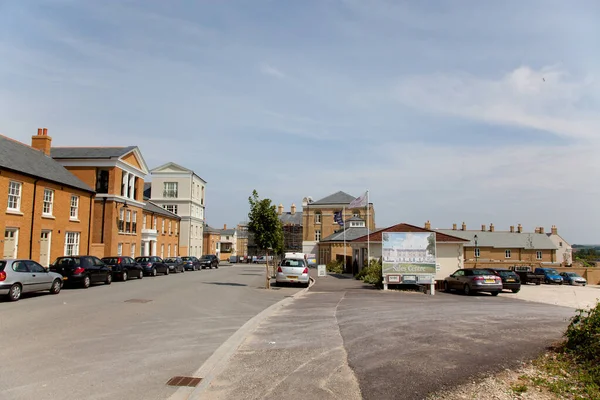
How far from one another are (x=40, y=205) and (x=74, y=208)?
4.70 m

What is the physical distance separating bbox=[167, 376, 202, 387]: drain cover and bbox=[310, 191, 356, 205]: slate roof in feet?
240

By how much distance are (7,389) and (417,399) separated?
5.20 metres

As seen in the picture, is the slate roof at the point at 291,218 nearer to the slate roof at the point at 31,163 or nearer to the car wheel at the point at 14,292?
the slate roof at the point at 31,163

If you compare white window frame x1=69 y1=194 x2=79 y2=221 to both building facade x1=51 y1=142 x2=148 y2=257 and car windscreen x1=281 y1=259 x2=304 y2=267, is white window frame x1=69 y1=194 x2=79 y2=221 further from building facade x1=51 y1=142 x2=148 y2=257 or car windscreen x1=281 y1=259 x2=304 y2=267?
car windscreen x1=281 y1=259 x2=304 y2=267

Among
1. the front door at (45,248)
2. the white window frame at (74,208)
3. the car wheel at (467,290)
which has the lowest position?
the car wheel at (467,290)

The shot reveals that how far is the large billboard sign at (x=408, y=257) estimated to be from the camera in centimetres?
2241

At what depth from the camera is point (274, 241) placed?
2550 cm

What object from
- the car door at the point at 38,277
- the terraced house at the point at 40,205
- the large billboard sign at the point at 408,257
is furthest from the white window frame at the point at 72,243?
the large billboard sign at the point at 408,257

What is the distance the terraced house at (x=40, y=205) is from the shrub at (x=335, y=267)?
929 inches

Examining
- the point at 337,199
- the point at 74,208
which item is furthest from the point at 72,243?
the point at 337,199

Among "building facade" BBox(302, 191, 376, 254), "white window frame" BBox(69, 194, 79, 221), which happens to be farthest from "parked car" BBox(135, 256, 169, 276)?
"building facade" BBox(302, 191, 376, 254)

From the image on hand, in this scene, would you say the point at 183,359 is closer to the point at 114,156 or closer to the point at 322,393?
the point at 322,393

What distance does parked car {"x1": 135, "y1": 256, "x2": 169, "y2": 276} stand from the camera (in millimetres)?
34969

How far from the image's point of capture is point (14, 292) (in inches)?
632
